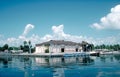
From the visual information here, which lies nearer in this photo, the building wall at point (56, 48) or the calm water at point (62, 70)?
the calm water at point (62, 70)

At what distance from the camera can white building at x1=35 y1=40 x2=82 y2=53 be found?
296ft

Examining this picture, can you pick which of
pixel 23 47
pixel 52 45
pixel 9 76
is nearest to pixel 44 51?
pixel 52 45

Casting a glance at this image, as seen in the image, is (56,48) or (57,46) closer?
(57,46)

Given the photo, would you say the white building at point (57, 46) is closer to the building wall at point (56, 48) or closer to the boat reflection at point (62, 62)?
the building wall at point (56, 48)

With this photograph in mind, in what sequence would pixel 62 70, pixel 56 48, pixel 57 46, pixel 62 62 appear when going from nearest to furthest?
pixel 62 70 → pixel 62 62 → pixel 57 46 → pixel 56 48

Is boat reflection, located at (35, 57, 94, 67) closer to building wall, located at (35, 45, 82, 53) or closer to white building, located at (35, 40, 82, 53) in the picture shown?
building wall, located at (35, 45, 82, 53)

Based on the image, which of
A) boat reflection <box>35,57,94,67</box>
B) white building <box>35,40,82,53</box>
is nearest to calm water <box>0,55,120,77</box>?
boat reflection <box>35,57,94,67</box>

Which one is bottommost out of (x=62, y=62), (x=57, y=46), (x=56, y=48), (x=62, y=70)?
(x=62, y=70)

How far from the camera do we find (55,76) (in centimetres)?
2589

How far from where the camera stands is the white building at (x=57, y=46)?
9031 cm

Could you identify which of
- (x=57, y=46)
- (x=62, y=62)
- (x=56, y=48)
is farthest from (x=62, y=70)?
(x=56, y=48)

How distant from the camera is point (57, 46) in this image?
91.0 meters

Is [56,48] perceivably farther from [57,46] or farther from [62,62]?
[62,62]

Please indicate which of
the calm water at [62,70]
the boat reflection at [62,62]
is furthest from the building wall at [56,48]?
the calm water at [62,70]
